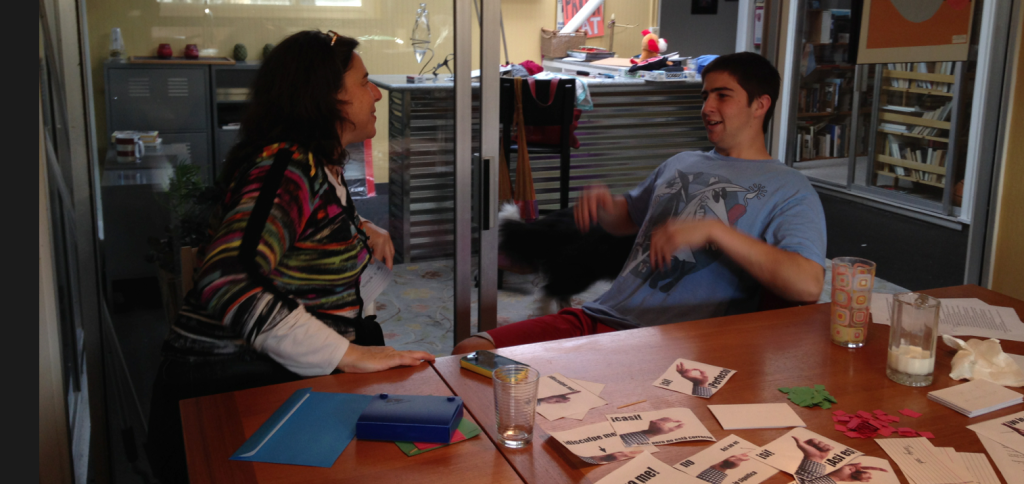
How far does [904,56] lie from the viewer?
3256 millimetres

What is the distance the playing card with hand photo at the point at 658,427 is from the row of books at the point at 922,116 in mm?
3988

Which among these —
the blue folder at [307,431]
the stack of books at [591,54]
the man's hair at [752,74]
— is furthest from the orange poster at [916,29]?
the blue folder at [307,431]

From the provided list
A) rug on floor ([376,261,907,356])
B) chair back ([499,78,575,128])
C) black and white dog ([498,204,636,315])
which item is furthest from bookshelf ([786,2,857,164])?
rug on floor ([376,261,907,356])

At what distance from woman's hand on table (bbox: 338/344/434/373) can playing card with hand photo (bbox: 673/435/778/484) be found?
540 millimetres

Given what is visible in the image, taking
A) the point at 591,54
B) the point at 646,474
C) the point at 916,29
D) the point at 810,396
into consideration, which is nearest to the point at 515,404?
the point at 646,474

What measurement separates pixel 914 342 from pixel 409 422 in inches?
36.2

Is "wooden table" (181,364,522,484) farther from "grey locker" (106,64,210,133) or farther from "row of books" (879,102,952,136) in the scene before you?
"row of books" (879,102,952,136)

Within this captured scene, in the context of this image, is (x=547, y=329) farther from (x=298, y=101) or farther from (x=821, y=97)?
(x=821, y=97)

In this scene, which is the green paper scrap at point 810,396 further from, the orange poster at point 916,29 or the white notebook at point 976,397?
the orange poster at point 916,29

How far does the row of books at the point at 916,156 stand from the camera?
4574 mm

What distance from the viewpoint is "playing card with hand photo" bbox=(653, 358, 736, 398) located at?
129 cm

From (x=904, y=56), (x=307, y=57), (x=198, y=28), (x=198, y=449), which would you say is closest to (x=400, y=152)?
(x=198, y=28)

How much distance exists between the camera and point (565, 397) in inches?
49.3

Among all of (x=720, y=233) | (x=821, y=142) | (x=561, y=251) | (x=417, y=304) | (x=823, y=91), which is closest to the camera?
(x=720, y=233)
